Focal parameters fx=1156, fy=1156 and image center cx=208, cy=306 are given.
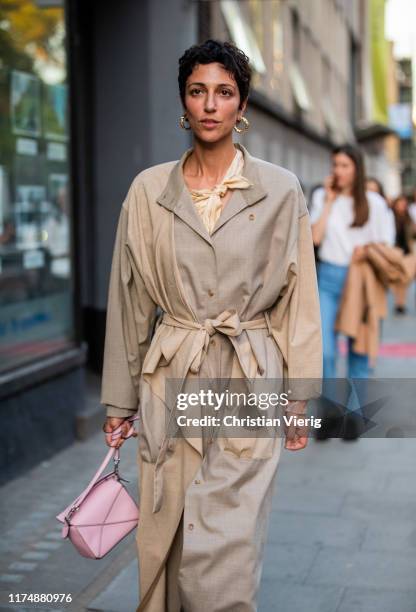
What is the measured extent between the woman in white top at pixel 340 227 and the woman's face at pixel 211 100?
4.39 meters

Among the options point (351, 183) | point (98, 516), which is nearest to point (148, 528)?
point (98, 516)

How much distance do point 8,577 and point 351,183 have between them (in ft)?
13.3

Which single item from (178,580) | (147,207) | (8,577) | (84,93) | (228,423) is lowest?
(8,577)

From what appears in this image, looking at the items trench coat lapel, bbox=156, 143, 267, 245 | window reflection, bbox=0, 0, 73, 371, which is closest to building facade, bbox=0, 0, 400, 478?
window reflection, bbox=0, 0, 73, 371

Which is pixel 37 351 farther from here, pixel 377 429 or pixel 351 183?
pixel 377 429

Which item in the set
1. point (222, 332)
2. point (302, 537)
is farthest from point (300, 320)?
point (302, 537)

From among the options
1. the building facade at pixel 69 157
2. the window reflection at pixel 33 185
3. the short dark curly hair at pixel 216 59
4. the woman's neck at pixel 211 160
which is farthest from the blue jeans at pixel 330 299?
the short dark curly hair at pixel 216 59

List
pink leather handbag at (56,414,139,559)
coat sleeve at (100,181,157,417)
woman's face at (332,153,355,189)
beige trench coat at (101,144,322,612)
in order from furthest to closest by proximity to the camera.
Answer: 1. woman's face at (332,153,355,189)
2. coat sleeve at (100,181,157,417)
3. pink leather handbag at (56,414,139,559)
4. beige trench coat at (101,144,322,612)

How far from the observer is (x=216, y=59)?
360 centimetres

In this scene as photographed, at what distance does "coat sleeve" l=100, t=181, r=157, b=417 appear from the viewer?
378 centimetres

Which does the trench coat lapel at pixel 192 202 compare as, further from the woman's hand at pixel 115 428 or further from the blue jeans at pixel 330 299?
the blue jeans at pixel 330 299

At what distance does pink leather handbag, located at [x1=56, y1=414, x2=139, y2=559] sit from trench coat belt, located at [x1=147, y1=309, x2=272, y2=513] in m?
0.13

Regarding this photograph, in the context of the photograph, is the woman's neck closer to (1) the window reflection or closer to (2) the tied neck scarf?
(2) the tied neck scarf

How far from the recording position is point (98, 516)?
12.1 ft
